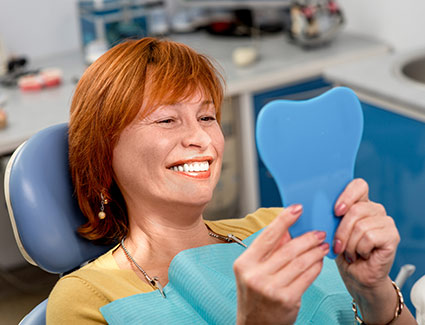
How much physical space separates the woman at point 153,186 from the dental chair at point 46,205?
0.04m

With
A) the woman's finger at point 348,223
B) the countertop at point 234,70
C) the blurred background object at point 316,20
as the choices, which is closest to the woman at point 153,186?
the woman's finger at point 348,223

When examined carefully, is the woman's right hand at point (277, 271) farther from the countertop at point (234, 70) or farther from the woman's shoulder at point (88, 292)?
the countertop at point (234, 70)

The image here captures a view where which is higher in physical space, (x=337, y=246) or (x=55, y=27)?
(x=337, y=246)

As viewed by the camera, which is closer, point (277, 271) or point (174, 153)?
point (277, 271)

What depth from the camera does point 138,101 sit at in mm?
1231

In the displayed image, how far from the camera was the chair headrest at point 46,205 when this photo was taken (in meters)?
1.33

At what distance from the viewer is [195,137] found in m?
1.22

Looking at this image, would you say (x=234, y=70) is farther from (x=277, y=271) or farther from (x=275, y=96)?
(x=277, y=271)

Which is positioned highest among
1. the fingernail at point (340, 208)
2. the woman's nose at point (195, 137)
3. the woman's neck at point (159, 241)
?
the woman's nose at point (195, 137)

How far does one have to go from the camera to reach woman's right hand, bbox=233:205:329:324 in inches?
36.6

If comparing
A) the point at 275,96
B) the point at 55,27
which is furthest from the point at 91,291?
the point at 55,27

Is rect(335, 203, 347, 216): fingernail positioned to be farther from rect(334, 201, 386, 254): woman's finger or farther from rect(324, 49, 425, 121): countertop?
rect(324, 49, 425, 121): countertop

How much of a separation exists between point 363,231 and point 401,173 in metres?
1.17

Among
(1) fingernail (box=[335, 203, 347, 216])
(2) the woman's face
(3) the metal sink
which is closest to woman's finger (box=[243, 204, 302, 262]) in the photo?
(1) fingernail (box=[335, 203, 347, 216])
